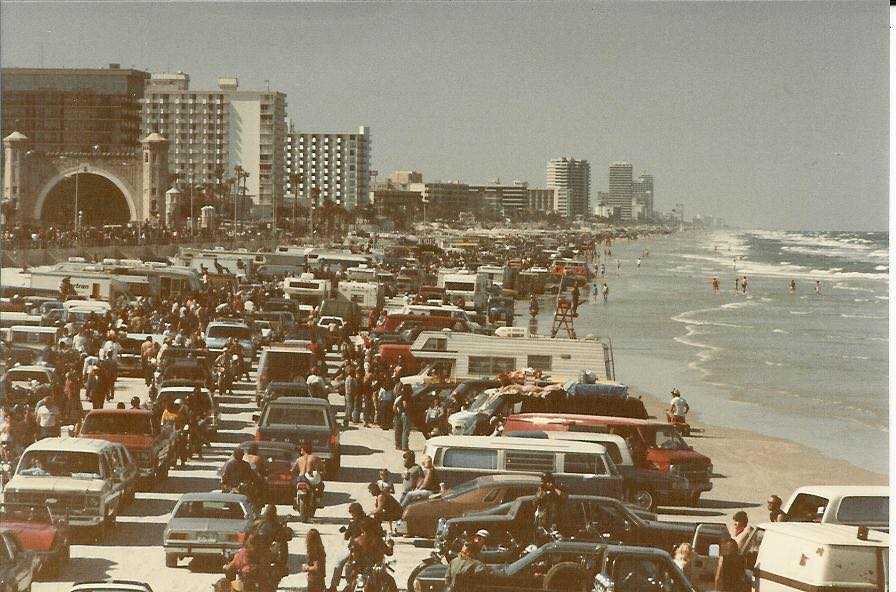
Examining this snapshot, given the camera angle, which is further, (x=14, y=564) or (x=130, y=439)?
(x=130, y=439)

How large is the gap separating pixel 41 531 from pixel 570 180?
14589 mm

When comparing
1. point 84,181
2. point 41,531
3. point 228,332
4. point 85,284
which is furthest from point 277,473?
point 84,181

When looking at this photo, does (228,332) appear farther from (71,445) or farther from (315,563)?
(315,563)

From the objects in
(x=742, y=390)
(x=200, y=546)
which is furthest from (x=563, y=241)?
(x=200, y=546)

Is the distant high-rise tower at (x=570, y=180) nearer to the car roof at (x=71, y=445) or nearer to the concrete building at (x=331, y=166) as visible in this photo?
the concrete building at (x=331, y=166)

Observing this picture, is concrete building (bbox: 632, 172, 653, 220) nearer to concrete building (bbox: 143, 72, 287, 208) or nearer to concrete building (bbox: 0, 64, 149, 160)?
concrete building (bbox: 143, 72, 287, 208)

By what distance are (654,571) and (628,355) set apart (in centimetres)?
2180

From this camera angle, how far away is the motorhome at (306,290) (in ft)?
114

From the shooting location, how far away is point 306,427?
46.3ft

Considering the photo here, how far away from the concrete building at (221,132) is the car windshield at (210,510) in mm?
11708

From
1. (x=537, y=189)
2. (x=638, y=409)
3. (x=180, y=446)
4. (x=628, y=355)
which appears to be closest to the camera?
(x=180, y=446)

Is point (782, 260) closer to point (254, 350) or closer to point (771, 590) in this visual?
point (254, 350)

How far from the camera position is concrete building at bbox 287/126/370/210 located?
99.8 ft

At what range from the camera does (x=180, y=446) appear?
49.0ft
